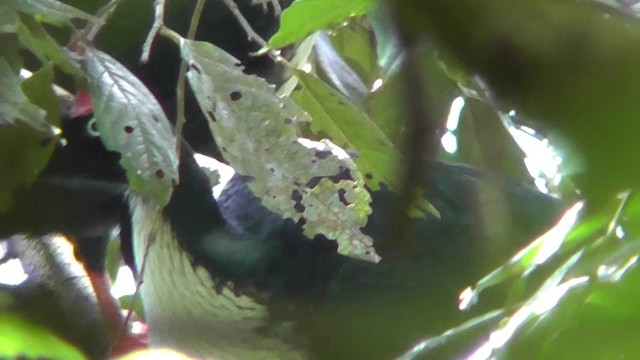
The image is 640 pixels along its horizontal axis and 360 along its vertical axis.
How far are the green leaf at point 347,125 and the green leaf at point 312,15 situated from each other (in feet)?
0.50

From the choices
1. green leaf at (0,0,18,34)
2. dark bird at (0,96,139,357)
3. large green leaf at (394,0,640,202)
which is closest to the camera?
large green leaf at (394,0,640,202)

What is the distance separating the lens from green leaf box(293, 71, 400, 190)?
0.83 m

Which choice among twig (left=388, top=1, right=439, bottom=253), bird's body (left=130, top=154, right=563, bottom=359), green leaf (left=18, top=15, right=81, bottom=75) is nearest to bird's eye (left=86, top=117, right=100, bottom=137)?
bird's body (left=130, top=154, right=563, bottom=359)

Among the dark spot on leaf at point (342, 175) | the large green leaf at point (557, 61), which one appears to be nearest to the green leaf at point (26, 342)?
the dark spot on leaf at point (342, 175)

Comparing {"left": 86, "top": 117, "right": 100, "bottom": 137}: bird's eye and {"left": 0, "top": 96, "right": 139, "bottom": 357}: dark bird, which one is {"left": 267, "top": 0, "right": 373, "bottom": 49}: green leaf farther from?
{"left": 86, "top": 117, "right": 100, "bottom": 137}: bird's eye

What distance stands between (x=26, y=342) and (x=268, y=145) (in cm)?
23

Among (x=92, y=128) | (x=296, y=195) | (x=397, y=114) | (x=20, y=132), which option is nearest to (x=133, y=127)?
(x=20, y=132)

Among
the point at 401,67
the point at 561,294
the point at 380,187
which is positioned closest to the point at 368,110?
the point at 380,187

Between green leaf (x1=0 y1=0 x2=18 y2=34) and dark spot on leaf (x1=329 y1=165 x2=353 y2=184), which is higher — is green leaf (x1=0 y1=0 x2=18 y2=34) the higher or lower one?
the higher one

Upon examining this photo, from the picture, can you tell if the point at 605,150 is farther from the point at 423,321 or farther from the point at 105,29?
the point at 105,29

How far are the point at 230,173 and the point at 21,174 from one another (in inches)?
26.1

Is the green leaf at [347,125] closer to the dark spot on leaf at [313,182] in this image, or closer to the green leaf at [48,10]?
the dark spot on leaf at [313,182]

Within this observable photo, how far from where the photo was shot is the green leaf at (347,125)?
2.72 feet

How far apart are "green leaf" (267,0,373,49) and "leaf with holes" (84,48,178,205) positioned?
0.11 metres
